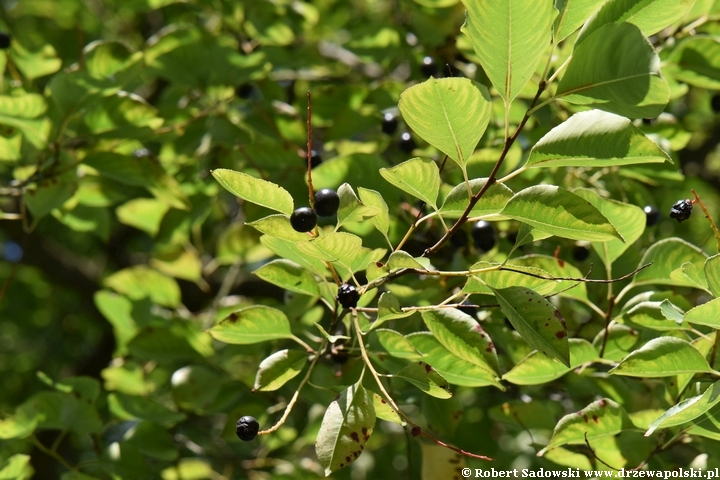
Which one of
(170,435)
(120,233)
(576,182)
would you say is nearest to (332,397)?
(170,435)

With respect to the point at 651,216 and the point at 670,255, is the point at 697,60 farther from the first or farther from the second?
the point at 670,255

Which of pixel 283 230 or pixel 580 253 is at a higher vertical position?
pixel 283 230

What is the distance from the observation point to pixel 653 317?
1314 millimetres

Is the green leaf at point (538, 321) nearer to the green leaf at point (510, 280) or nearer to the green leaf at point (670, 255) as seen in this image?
the green leaf at point (510, 280)

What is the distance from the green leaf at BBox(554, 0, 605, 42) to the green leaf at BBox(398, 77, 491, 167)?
14 cm

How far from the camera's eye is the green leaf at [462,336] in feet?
4.11

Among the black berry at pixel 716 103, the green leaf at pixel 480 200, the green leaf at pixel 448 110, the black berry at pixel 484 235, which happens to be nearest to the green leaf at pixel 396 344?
the green leaf at pixel 480 200

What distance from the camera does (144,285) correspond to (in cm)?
230

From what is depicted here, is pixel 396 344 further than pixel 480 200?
Yes

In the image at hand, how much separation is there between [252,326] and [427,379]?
0.39m

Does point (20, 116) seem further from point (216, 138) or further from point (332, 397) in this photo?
point (332, 397)

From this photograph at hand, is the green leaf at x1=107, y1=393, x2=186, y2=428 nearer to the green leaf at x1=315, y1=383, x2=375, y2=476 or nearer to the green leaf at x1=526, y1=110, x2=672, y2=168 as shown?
the green leaf at x1=315, y1=383, x2=375, y2=476

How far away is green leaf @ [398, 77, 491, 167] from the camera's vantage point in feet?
3.36

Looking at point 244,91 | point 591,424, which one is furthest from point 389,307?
point 244,91
